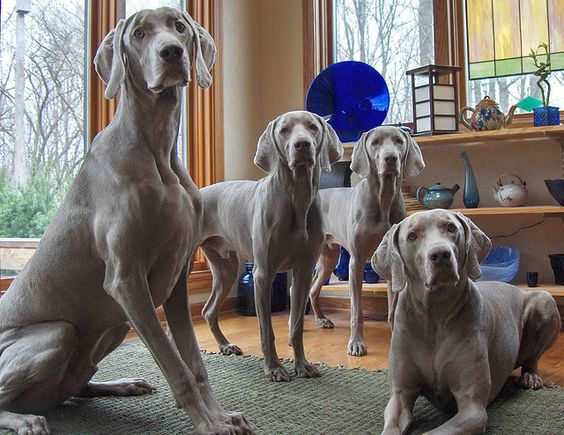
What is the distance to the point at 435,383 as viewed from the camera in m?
1.94

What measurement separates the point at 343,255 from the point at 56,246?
2.66 meters

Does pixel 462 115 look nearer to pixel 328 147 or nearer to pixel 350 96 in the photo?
pixel 350 96

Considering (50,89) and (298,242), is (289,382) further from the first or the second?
(50,89)

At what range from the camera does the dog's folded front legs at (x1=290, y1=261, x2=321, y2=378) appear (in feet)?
9.09

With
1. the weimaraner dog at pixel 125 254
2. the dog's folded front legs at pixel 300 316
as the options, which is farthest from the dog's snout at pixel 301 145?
the weimaraner dog at pixel 125 254

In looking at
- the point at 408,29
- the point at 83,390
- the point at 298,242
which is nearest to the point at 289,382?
the point at 298,242

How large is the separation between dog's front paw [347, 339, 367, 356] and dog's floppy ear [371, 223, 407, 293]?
1.22 metres

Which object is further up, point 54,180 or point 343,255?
point 54,180

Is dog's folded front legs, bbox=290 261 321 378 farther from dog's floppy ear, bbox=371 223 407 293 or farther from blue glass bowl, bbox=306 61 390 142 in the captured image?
blue glass bowl, bbox=306 61 390 142

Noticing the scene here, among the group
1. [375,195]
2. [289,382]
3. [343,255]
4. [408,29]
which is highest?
[408,29]

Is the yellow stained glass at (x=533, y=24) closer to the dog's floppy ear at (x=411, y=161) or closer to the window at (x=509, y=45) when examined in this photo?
the window at (x=509, y=45)

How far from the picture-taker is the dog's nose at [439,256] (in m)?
1.81

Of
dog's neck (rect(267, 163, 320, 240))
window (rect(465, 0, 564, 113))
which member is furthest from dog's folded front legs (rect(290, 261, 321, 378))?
window (rect(465, 0, 564, 113))

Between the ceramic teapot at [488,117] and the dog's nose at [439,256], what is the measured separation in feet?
7.89
